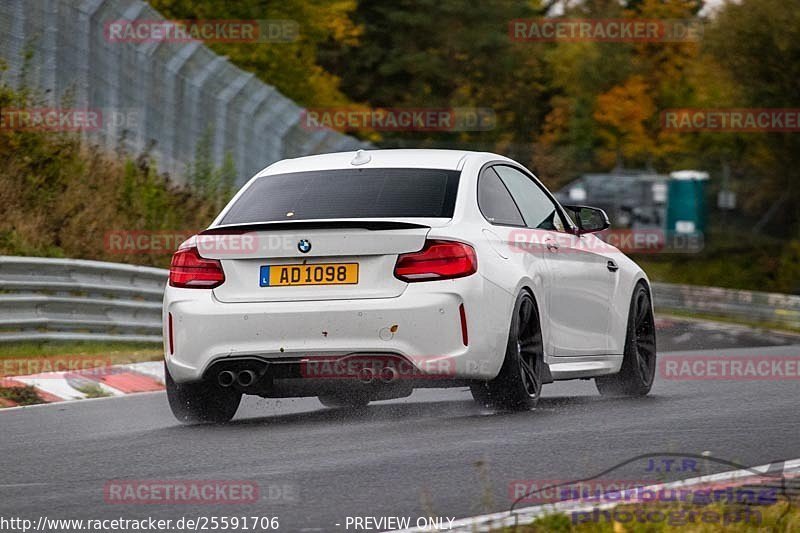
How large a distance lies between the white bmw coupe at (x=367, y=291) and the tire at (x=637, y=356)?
120cm

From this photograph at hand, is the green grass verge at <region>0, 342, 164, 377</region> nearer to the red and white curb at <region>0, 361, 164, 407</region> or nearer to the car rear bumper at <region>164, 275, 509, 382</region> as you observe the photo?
the red and white curb at <region>0, 361, 164, 407</region>

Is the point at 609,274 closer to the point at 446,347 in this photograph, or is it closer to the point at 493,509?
the point at 446,347

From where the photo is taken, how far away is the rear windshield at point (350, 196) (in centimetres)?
930

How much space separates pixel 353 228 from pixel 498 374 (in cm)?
119

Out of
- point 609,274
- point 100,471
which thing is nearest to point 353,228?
point 100,471

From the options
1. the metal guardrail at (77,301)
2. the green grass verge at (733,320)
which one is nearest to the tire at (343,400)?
the metal guardrail at (77,301)

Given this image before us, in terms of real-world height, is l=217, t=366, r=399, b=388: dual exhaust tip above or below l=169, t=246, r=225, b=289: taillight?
below

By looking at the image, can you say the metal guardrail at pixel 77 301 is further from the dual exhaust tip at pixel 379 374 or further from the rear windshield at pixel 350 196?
the dual exhaust tip at pixel 379 374

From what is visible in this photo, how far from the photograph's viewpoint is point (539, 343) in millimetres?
9586

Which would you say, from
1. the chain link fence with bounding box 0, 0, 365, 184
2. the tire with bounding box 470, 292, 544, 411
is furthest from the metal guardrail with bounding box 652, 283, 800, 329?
the tire with bounding box 470, 292, 544, 411

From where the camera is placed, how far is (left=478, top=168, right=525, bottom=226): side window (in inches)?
378

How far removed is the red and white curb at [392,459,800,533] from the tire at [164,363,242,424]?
3634 millimetres

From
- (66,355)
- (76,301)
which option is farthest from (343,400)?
(76,301)

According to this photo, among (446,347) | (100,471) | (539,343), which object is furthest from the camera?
(539,343)
